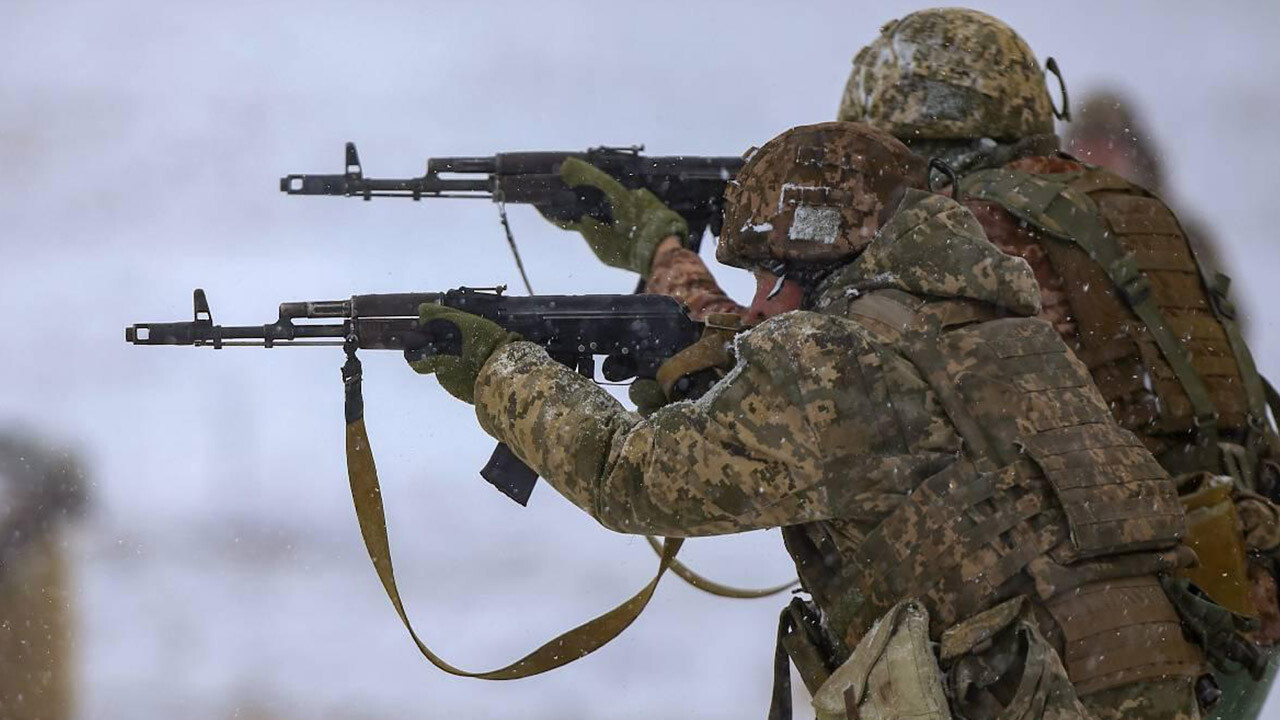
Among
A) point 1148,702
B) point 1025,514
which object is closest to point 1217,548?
point 1148,702

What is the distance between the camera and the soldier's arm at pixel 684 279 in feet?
15.6

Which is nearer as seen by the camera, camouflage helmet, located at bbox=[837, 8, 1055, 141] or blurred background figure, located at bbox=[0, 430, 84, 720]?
camouflage helmet, located at bbox=[837, 8, 1055, 141]

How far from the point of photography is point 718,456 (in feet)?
9.37

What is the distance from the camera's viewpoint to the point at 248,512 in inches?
263

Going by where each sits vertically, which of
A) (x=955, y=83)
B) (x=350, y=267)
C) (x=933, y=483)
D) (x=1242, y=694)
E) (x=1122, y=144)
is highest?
(x=955, y=83)

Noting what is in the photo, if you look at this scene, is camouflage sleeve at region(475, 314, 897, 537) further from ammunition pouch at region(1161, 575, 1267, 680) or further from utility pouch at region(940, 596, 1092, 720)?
ammunition pouch at region(1161, 575, 1267, 680)

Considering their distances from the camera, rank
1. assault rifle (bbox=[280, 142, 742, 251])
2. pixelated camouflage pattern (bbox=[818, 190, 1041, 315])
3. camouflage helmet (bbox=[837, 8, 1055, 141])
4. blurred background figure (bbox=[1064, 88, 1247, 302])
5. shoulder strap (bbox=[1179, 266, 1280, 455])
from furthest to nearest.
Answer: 1. blurred background figure (bbox=[1064, 88, 1247, 302])
2. assault rifle (bbox=[280, 142, 742, 251])
3. camouflage helmet (bbox=[837, 8, 1055, 141])
4. shoulder strap (bbox=[1179, 266, 1280, 455])
5. pixelated camouflage pattern (bbox=[818, 190, 1041, 315])

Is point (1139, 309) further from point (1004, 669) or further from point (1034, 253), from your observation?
point (1004, 669)

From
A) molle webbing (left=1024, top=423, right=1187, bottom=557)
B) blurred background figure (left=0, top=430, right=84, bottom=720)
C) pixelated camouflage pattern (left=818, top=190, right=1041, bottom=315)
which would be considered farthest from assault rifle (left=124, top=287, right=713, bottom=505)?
blurred background figure (left=0, top=430, right=84, bottom=720)

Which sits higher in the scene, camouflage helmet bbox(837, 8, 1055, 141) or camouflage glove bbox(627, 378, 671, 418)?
camouflage helmet bbox(837, 8, 1055, 141)

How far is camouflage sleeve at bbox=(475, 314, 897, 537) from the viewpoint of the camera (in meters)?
2.82

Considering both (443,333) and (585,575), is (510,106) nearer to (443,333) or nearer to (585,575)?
(585,575)

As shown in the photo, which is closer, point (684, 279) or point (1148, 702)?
point (1148, 702)

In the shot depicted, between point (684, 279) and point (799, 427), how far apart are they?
6.97ft
